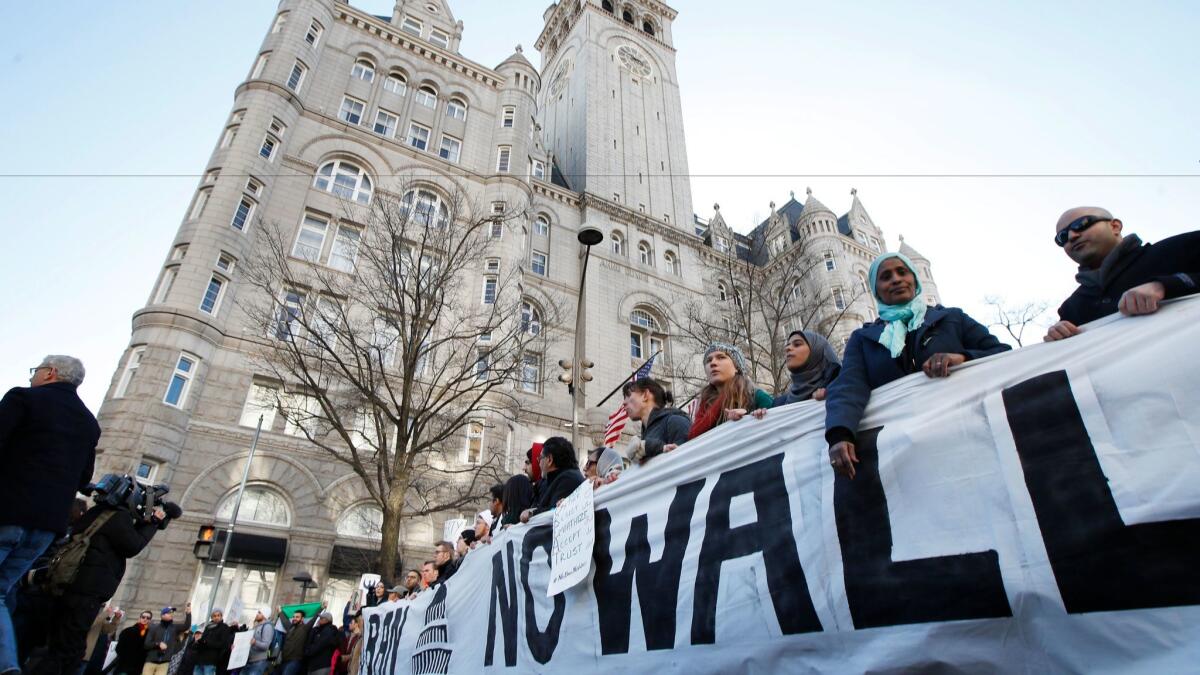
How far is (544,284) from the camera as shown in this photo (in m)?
31.8

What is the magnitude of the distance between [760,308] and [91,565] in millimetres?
21088

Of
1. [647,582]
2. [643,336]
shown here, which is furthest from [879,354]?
[643,336]

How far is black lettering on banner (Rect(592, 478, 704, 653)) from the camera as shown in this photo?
10.5ft

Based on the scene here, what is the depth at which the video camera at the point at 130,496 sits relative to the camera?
5109 mm

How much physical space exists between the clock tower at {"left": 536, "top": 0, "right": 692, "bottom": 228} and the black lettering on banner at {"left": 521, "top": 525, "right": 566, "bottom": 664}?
33.1 m

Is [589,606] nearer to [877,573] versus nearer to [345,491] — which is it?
[877,573]

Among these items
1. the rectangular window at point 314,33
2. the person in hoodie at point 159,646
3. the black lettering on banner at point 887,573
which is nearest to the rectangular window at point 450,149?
the rectangular window at point 314,33

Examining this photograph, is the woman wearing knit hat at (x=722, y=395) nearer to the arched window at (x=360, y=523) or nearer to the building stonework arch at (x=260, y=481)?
the arched window at (x=360, y=523)

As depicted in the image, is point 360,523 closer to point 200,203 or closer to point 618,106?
point 200,203

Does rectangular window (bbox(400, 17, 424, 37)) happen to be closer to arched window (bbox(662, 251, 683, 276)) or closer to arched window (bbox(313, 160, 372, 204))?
arched window (bbox(313, 160, 372, 204))

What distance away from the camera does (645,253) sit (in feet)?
122

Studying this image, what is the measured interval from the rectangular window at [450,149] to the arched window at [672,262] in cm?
1366

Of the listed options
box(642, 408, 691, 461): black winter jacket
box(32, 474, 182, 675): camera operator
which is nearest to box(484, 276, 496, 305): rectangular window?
box(32, 474, 182, 675): camera operator

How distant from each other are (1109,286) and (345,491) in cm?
2179
